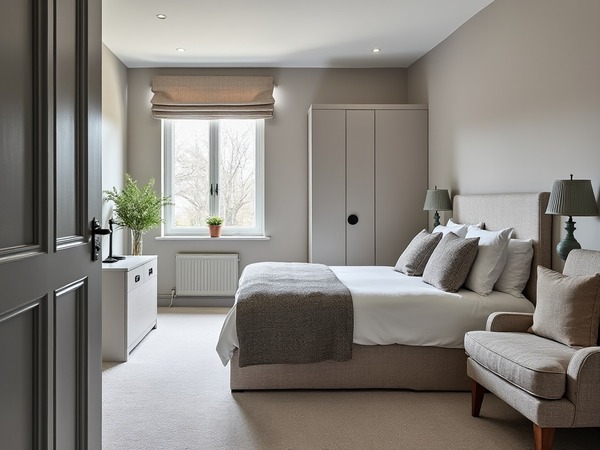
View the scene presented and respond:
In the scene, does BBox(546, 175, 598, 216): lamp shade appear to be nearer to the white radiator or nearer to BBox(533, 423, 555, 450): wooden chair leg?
BBox(533, 423, 555, 450): wooden chair leg

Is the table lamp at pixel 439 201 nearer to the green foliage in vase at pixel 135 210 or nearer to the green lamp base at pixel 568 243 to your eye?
the green lamp base at pixel 568 243

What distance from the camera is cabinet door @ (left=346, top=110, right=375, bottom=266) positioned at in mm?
5133

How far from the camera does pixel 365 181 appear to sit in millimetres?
5164

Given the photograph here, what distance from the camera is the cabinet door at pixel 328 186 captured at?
511 centimetres

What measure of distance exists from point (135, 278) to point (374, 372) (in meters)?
2.02

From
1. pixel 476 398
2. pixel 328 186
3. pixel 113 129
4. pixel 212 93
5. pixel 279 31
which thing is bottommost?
pixel 476 398

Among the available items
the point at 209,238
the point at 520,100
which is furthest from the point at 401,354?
the point at 209,238

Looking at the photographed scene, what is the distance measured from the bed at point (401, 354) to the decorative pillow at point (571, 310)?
0.58 m

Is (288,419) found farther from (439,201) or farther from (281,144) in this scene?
(281,144)

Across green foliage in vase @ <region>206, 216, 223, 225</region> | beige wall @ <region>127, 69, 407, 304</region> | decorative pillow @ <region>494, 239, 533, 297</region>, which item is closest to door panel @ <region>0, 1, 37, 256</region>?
decorative pillow @ <region>494, 239, 533, 297</region>

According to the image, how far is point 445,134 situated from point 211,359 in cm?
299

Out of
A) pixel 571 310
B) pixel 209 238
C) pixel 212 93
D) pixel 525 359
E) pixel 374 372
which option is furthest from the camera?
pixel 209 238

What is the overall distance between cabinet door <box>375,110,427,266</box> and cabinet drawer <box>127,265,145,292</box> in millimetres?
2380

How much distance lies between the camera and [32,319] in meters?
1.27
